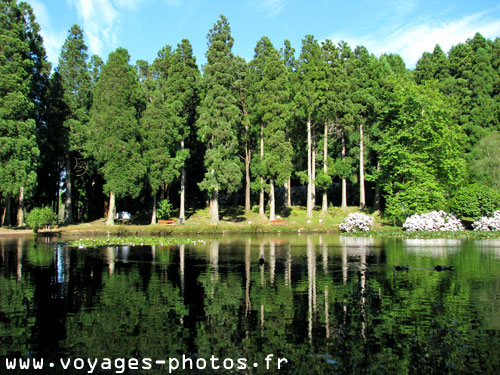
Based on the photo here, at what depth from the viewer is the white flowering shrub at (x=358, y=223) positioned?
159ft

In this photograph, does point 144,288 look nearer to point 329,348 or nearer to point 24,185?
point 329,348

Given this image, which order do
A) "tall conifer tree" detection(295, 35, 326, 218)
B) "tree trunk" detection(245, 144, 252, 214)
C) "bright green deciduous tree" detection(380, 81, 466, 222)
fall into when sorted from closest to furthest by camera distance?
"bright green deciduous tree" detection(380, 81, 466, 222)
"tall conifer tree" detection(295, 35, 326, 218)
"tree trunk" detection(245, 144, 252, 214)

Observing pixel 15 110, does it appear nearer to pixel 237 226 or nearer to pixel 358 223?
pixel 237 226

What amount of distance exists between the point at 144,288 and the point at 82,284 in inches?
118

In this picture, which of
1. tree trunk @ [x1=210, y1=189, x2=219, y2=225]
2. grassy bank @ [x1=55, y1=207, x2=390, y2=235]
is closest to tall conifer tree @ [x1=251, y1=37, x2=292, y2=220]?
grassy bank @ [x1=55, y1=207, x2=390, y2=235]

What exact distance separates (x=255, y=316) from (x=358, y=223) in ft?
121

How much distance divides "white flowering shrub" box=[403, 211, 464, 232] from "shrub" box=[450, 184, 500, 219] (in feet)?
7.53

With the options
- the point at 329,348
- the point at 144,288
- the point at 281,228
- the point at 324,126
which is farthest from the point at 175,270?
the point at 324,126

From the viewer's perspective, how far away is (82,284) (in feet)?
60.9

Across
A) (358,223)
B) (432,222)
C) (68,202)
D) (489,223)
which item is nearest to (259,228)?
(358,223)

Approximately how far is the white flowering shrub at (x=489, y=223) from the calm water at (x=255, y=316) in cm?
2603

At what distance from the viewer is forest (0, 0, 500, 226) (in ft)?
166

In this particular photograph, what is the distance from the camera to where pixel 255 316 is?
1334cm

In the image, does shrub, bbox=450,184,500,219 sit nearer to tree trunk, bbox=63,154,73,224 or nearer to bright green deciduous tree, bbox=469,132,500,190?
bright green deciduous tree, bbox=469,132,500,190
